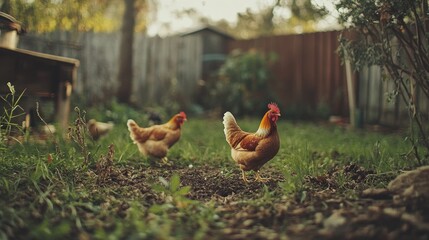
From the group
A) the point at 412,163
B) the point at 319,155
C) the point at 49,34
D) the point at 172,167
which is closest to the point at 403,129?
the point at 319,155

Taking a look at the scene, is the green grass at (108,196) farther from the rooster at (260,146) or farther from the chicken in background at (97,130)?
the chicken in background at (97,130)

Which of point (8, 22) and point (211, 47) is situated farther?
point (211, 47)

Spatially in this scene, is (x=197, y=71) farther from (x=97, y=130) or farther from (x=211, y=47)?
(x=97, y=130)

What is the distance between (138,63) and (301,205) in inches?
330

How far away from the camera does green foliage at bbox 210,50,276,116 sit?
9602 millimetres

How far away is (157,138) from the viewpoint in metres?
4.37

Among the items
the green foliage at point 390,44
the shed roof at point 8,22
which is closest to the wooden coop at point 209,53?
the shed roof at point 8,22

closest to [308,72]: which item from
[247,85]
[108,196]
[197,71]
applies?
[247,85]

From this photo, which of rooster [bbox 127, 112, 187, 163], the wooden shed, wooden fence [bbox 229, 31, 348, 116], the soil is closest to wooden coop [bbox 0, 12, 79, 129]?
rooster [bbox 127, 112, 187, 163]

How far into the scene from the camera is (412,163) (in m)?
3.61

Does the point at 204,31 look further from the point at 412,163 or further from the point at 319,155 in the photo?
the point at 412,163

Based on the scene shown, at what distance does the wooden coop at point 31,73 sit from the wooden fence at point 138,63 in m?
3.05

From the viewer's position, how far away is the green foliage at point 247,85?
960 centimetres

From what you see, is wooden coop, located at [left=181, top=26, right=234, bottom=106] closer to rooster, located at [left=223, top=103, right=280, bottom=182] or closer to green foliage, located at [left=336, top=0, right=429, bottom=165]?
green foliage, located at [left=336, top=0, right=429, bottom=165]
